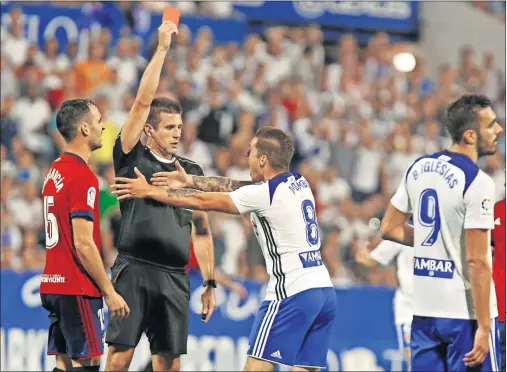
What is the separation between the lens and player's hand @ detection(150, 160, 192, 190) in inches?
322

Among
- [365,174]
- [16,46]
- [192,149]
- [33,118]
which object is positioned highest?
[16,46]

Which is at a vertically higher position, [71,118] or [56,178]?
[71,118]

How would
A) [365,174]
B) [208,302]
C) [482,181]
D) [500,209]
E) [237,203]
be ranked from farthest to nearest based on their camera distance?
[365,174]
[208,302]
[500,209]
[237,203]
[482,181]

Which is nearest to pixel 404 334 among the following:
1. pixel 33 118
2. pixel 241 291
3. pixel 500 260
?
pixel 241 291

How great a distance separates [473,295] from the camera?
7.59 meters

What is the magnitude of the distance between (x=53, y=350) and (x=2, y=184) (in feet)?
23.7

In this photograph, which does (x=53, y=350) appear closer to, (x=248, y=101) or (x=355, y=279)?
(x=355, y=279)

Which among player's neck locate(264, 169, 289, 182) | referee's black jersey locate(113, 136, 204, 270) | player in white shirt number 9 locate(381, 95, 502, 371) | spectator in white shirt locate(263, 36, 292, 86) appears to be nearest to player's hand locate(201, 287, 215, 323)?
referee's black jersey locate(113, 136, 204, 270)

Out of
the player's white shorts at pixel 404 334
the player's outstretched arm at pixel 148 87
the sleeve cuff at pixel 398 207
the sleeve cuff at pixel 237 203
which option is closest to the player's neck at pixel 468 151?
the sleeve cuff at pixel 398 207

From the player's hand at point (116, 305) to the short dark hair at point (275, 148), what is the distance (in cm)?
155

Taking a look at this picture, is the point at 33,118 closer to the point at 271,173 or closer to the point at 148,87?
the point at 148,87

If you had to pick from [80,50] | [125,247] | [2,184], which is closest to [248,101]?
[80,50]

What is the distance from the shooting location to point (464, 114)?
786 cm

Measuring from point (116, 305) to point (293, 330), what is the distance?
1.35 meters
